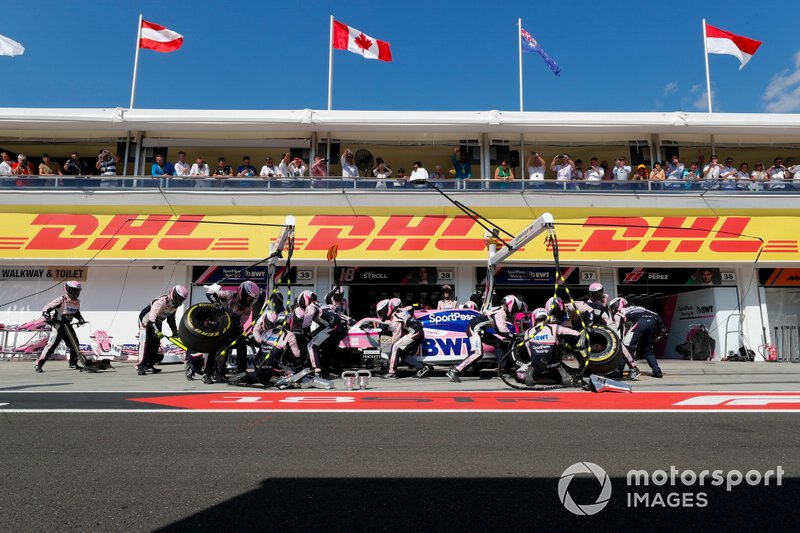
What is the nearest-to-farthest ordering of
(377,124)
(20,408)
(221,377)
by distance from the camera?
(20,408) → (221,377) → (377,124)

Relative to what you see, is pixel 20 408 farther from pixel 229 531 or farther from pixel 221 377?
pixel 229 531

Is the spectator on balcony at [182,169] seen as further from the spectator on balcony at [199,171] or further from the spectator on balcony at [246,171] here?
the spectator on balcony at [246,171]

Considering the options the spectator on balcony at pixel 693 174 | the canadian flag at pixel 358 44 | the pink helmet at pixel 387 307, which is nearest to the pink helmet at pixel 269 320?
the pink helmet at pixel 387 307

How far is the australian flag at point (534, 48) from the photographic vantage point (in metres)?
20.0

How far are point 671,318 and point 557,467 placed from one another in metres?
16.3

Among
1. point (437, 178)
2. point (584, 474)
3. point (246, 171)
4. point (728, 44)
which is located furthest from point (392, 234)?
point (728, 44)

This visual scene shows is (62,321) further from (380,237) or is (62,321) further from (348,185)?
(348,185)

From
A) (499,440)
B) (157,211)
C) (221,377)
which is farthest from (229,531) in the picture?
(157,211)

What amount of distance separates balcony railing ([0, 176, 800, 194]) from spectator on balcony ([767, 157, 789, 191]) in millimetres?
31

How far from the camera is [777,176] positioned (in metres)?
16.9

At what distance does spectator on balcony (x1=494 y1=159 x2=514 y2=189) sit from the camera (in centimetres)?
1680

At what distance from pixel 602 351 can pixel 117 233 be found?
1370 cm

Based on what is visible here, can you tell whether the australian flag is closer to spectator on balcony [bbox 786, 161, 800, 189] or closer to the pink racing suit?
spectator on balcony [bbox 786, 161, 800, 189]

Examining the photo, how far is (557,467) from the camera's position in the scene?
3.73 metres
